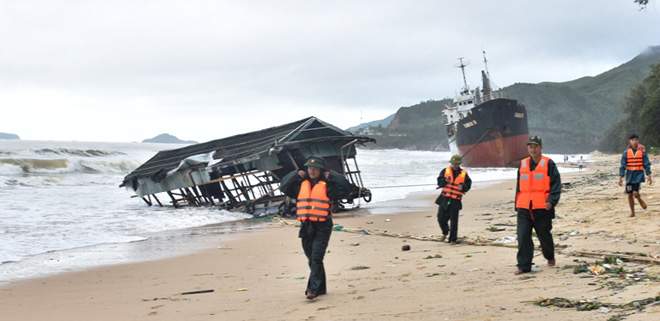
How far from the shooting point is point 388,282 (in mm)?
7141

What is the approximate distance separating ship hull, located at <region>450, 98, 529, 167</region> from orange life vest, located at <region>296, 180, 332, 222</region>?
45806 millimetres

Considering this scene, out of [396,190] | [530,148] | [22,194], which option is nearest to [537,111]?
[396,190]

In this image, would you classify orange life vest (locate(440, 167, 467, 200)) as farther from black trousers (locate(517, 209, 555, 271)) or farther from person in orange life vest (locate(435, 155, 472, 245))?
black trousers (locate(517, 209, 555, 271))

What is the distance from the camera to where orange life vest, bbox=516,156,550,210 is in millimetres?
6980

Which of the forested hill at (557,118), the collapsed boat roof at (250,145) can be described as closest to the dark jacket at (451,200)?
the collapsed boat roof at (250,145)

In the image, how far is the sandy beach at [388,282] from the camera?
5.36 m

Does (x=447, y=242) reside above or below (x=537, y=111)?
below

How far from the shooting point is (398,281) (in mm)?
7133

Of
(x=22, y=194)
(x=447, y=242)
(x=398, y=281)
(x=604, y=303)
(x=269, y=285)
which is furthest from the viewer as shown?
(x=22, y=194)

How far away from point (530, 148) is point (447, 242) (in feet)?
12.9

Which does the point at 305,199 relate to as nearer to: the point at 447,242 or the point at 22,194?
Result: the point at 447,242

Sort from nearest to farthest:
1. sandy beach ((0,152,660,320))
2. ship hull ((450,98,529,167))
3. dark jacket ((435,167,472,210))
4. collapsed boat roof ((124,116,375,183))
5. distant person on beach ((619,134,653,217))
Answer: sandy beach ((0,152,660,320)), dark jacket ((435,167,472,210)), distant person on beach ((619,134,653,217)), collapsed boat roof ((124,116,375,183)), ship hull ((450,98,529,167))

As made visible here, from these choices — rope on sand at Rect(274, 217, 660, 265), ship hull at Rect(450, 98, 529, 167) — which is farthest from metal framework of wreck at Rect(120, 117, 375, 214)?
ship hull at Rect(450, 98, 529, 167)

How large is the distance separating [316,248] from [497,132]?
154ft
